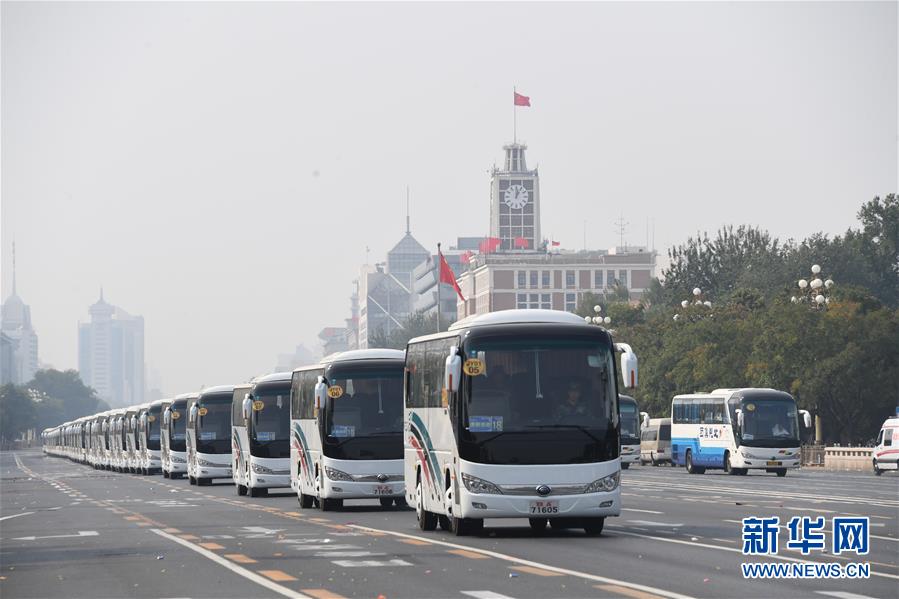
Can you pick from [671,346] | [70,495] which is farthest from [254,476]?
[671,346]

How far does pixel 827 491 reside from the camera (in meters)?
40.3

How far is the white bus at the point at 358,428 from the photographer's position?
34.2 m

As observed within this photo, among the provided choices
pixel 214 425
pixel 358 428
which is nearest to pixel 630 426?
pixel 214 425

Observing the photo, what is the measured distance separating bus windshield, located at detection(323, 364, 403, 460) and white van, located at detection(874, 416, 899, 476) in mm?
29818

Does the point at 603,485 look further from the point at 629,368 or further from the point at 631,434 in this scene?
the point at 631,434

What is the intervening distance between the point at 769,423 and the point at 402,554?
41.1 m

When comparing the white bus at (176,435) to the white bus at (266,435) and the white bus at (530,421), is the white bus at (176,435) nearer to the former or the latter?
the white bus at (266,435)

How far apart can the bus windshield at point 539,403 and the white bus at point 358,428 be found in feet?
30.5

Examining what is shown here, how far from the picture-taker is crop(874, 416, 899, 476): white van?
6006cm

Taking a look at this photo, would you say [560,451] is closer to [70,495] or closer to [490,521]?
[490,521]

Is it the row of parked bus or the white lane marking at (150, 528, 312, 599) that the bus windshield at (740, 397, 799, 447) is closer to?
the row of parked bus

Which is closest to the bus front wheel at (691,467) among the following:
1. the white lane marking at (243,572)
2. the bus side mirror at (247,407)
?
the bus side mirror at (247,407)

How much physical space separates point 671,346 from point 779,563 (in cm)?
7975

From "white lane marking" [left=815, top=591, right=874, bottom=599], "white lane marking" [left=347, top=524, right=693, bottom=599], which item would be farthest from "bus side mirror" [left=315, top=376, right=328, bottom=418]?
"white lane marking" [left=815, top=591, right=874, bottom=599]
